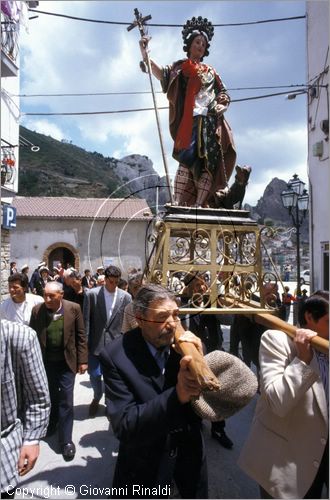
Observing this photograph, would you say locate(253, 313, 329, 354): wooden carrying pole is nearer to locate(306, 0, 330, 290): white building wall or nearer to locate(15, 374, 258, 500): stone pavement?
locate(15, 374, 258, 500): stone pavement

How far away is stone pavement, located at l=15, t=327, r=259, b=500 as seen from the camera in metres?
2.63

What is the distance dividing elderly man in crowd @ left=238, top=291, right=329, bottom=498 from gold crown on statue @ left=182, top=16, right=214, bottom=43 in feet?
7.41

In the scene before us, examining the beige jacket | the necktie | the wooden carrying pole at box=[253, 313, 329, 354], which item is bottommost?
the beige jacket

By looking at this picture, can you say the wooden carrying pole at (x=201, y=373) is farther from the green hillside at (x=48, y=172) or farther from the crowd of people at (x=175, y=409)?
the green hillside at (x=48, y=172)

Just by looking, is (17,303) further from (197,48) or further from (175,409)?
(197,48)

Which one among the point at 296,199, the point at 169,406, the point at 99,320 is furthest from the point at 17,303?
the point at 296,199

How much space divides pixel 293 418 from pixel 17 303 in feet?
9.47

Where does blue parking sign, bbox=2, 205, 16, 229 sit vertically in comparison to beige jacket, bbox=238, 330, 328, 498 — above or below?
above

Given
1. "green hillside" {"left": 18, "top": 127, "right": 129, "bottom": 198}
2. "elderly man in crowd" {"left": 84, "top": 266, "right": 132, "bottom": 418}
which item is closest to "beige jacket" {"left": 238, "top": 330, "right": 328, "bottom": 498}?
"elderly man in crowd" {"left": 84, "top": 266, "right": 132, "bottom": 418}

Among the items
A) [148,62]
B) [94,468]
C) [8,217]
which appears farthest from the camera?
[8,217]

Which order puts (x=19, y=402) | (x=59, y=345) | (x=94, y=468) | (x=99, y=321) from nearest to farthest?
(x=19, y=402), (x=94, y=468), (x=59, y=345), (x=99, y=321)

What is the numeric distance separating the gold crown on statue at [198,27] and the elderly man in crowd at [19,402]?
2549 millimetres

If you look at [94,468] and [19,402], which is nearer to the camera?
[19,402]

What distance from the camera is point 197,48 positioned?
2879mm
